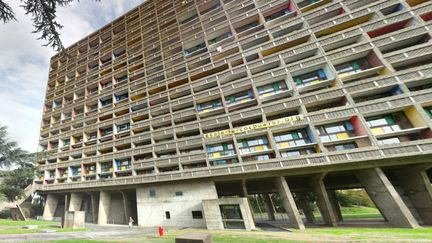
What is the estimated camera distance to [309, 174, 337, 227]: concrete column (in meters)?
17.7

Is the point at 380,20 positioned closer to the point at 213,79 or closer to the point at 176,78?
the point at 213,79

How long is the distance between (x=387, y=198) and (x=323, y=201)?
4.94 meters

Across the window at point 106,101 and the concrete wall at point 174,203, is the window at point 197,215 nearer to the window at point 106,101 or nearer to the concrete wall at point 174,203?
the concrete wall at point 174,203

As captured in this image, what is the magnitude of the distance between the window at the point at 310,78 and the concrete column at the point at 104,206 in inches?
1195

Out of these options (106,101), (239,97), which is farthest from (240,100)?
(106,101)

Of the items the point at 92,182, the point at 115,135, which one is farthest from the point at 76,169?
the point at 115,135

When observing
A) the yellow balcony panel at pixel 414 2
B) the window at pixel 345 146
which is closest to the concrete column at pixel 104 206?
the window at pixel 345 146

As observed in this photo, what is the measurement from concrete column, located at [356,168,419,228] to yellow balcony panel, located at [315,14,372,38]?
49.8ft

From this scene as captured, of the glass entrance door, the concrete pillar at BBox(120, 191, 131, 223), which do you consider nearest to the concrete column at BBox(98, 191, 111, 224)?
the concrete pillar at BBox(120, 191, 131, 223)

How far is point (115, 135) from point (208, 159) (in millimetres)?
16691

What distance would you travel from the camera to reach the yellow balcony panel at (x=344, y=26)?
66.1 ft

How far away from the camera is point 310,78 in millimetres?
21109

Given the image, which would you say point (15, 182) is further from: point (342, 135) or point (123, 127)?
point (342, 135)

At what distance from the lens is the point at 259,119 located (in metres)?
21.7
